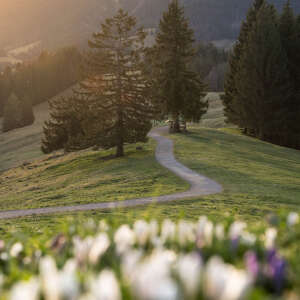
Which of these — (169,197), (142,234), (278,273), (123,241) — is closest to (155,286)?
(278,273)

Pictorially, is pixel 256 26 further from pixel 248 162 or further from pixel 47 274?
pixel 47 274

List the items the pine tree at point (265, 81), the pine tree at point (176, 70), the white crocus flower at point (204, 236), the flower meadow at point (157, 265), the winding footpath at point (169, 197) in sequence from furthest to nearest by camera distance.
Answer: the pine tree at point (265, 81) < the pine tree at point (176, 70) < the winding footpath at point (169, 197) < the white crocus flower at point (204, 236) < the flower meadow at point (157, 265)

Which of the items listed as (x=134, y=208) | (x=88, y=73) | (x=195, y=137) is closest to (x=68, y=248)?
(x=134, y=208)

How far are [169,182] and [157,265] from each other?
63.7 ft

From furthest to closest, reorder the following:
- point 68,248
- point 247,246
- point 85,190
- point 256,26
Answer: point 256,26 < point 85,190 < point 68,248 < point 247,246

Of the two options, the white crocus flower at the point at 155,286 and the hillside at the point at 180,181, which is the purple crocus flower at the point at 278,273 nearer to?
the white crocus flower at the point at 155,286

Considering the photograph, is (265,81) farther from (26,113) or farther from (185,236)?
(26,113)

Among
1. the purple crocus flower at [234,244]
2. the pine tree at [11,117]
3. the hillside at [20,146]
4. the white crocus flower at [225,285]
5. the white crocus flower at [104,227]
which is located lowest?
the hillside at [20,146]

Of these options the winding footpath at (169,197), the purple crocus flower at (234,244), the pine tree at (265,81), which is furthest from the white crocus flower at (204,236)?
the pine tree at (265,81)

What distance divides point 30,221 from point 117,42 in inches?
750

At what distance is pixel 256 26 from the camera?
160ft

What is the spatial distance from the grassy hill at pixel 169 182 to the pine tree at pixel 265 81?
27.1ft

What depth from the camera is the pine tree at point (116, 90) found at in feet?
100

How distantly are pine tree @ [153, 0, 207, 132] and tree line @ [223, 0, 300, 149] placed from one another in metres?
8.51
